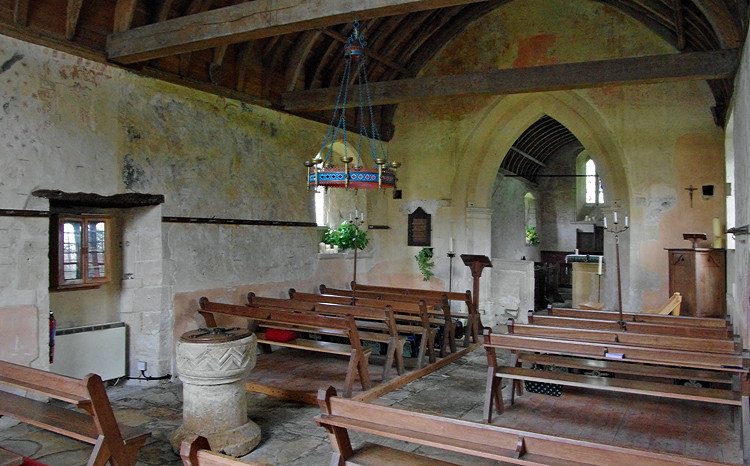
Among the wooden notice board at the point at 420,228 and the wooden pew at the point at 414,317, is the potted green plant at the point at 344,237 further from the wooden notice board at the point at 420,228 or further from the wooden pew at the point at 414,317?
the wooden pew at the point at 414,317

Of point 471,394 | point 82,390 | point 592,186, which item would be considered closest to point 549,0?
point 471,394

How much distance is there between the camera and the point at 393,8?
14.0 feet

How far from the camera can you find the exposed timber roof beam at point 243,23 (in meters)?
4.30

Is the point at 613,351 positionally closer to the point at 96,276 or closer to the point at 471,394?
the point at 471,394

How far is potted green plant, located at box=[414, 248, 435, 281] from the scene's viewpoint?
9711 mm

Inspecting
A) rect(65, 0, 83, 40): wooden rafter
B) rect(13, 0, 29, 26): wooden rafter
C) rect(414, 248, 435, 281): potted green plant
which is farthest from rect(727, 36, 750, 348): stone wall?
rect(13, 0, 29, 26): wooden rafter

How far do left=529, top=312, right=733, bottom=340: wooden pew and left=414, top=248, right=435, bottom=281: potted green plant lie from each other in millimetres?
4203

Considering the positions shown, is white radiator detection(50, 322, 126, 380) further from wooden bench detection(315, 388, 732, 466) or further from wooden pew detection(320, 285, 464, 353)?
wooden bench detection(315, 388, 732, 466)

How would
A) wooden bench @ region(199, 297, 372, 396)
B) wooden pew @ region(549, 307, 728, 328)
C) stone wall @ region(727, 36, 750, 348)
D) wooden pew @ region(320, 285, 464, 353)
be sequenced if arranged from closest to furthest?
stone wall @ region(727, 36, 750, 348), wooden bench @ region(199, 297, 372, 396), wooden pew @ region(549, 307, 728, 328), wooden pew @ region(320, 285, 464, 353)

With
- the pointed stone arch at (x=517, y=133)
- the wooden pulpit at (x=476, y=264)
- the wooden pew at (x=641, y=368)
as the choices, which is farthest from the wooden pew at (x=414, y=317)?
the pointed stone arch at (x=517, y=133)

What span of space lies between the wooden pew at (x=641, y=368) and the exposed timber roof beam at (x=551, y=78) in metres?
3.25

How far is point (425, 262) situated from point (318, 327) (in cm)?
434

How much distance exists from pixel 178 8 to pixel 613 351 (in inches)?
225

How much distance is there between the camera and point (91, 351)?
576 centimetres
